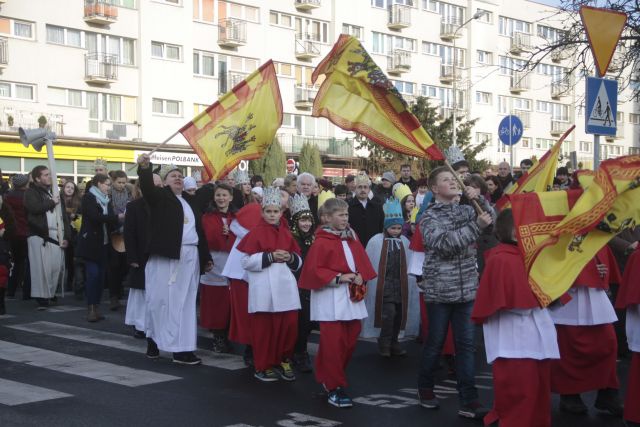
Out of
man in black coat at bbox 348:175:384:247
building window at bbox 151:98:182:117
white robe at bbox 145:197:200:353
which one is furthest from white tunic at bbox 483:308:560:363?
building window at bbox 151:98:182:117

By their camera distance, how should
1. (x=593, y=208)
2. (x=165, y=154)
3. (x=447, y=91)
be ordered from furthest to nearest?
(x=447, y=91) → (x=165, y=154) → (x=593, y=208)

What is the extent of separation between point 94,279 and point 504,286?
7.85 m

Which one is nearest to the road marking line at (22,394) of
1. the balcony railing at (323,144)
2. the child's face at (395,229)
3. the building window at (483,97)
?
the child's face at (395,229)

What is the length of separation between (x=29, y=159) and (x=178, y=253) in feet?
100

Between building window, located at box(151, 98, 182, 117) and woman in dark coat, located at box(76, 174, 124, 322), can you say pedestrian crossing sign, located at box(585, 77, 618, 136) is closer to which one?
woman in dark coat, located at box(76, 174, 124, 322)

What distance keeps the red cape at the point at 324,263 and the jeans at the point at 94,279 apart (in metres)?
5.47

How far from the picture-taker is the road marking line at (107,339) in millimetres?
9516

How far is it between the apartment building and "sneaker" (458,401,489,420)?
2349cm

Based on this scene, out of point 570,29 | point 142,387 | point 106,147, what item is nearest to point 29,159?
point 106,147

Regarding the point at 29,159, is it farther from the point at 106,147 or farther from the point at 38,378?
the point at 38,378

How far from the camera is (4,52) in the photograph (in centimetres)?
3669

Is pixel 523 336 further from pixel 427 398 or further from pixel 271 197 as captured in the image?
pixel 271 197

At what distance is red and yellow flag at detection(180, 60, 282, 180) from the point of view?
10.1 m

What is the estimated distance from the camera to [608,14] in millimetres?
8922
